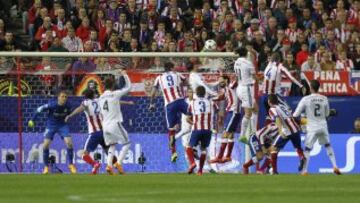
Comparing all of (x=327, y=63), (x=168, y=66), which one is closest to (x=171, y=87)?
(x=168, y=66)

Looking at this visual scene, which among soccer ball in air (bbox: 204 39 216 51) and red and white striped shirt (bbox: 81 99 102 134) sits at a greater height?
soccer ball in air (bbox: 204 39 216 51)

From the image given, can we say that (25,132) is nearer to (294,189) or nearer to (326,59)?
(326,59)

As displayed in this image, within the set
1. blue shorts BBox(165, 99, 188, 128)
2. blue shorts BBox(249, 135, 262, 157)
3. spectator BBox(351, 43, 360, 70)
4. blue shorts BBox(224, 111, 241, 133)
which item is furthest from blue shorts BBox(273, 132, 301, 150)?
spectator BBox(351, 43, 360, 70)

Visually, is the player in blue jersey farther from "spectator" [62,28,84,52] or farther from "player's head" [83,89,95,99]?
"spectator" [62,28,84,52]

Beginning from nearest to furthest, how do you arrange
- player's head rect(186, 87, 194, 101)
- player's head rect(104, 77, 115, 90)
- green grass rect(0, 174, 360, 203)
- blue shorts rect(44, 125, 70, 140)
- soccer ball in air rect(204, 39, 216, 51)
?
1. green grass rect(0, 174, 360, 203)
2. player's head rect(104, 77, 115, 90)
3. player's head rect(186, 87, 194, 101)
4. blue shorts rect(44, 125, 70, 140)
5. soccer ball in air rect(204, 39, 216, 51)

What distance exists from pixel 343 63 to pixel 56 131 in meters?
8.04

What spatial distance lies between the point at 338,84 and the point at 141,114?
4.81 meters

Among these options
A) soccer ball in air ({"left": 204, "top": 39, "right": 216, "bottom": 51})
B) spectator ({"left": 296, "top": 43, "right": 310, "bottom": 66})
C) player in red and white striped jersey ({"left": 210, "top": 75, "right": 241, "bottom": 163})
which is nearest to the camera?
player in red and white striped jersey ({"left": 210, "top": 75, "right": 241, "bottom": 163})

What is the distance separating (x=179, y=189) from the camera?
21.1 meters

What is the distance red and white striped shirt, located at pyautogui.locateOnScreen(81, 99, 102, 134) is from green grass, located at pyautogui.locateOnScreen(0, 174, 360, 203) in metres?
3.72

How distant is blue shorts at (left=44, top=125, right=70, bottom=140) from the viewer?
99.7 feet

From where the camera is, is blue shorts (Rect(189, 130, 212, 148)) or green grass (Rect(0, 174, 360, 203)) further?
blue shorts (Rect(189, 130, 212, 148))

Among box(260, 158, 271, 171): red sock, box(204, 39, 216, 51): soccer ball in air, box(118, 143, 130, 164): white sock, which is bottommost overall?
box(260, 158, 271, 171): red sock

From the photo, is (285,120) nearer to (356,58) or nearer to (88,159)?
(88,159)
